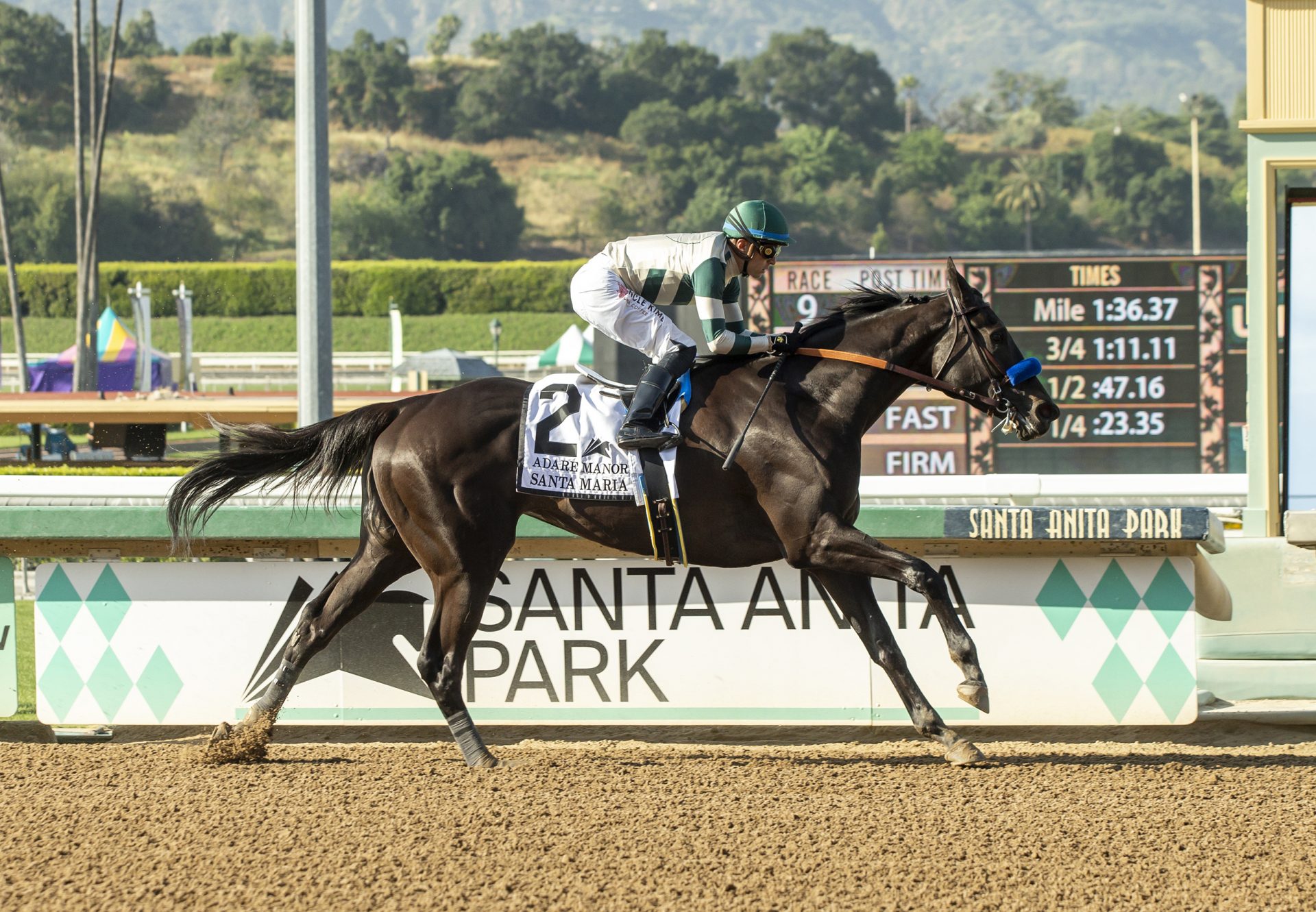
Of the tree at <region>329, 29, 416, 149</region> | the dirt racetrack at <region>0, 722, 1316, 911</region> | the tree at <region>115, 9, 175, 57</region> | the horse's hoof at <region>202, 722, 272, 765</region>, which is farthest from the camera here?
the tree at <region>115, 9, 175, 57</region>

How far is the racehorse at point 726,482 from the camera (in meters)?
5.04

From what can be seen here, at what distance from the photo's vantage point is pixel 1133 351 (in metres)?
9.80

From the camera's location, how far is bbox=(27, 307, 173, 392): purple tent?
89.5ft

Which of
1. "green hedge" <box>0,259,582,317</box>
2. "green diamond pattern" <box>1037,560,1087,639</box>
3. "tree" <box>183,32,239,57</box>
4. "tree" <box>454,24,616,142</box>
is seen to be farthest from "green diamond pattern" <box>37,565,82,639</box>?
"tree" <box>183,32,239,57</box>

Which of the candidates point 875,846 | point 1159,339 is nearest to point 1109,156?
point 1159,339

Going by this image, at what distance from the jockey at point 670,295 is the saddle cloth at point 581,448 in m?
0.09

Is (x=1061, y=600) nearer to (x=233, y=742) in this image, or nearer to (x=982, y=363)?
(x=982, y=363)

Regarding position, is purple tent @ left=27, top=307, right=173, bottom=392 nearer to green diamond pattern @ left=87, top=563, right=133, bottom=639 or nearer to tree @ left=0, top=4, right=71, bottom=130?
green diamond pattern @ left=87, top=563, right=133, bottom=639

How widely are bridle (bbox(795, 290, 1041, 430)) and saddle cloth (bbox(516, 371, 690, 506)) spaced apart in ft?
2.22

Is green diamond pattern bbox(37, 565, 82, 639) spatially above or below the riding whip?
below

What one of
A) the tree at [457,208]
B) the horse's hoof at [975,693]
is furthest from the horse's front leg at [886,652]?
the tree at [457,208]

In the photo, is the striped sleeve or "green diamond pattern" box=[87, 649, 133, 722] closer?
the striped sleeve

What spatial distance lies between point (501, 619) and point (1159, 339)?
5974 mm

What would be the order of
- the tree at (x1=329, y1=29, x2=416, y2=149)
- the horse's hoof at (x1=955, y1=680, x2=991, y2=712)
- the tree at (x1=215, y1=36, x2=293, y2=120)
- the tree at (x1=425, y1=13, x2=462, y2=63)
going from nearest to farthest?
1. the horse's hoof at (x1=955, y1=680, x2=991, y2=712)
2. the tree at (x1=215, y1=36, x2=293, y2=120)
3. the tree at (x1=329, y1=29, x2=416, y2=149)
4. the tree at (x1=425, y1=13, x2=462, y2=63)
